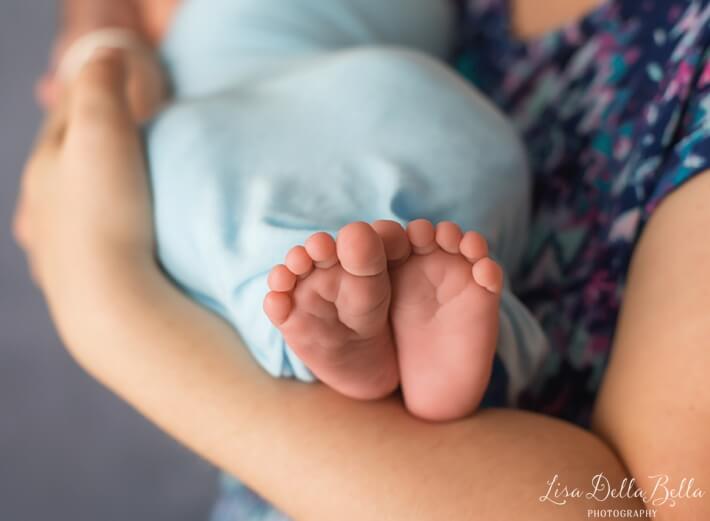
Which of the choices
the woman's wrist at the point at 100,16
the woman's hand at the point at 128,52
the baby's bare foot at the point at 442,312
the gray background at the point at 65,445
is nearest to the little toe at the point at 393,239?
the baby's bare foot at the point at 442,312

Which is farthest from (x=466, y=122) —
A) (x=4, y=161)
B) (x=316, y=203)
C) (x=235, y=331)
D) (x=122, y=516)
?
(x=4, y=161)

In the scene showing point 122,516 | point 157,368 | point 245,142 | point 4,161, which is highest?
point 245,142

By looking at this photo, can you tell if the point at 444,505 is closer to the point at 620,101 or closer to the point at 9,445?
the point at 620,101

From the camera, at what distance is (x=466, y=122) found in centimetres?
63

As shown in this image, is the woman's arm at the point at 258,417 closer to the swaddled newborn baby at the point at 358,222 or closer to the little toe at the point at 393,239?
the swaddled newborn baby at the point at 358,222

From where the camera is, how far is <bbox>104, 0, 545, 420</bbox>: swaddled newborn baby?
1.48 ft

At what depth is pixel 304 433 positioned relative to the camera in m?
0.50

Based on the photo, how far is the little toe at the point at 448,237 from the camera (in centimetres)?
45

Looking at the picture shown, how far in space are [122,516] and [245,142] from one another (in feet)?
2.58

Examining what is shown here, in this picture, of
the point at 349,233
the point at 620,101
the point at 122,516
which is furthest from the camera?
the point at 122,516

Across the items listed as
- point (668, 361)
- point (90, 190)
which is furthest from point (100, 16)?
point (668, 361)

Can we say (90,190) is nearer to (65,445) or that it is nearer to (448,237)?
(448,237)

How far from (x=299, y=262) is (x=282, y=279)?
0.05 feet

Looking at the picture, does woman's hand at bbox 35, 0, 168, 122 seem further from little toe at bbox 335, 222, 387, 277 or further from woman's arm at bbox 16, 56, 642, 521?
little toe at bbox 335, 222, 387, 277
